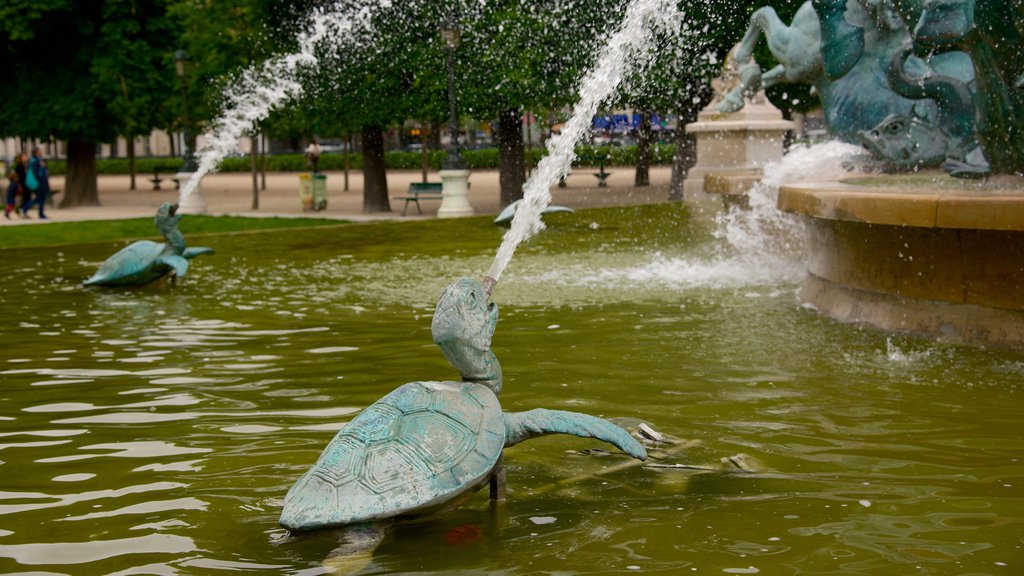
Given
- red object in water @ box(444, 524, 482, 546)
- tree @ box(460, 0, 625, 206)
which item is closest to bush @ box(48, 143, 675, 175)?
tree @ box(460, 0, 625, 206)

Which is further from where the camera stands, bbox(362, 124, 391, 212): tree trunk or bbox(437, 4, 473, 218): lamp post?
bbox(362, 124, 391, 212): tree trunk

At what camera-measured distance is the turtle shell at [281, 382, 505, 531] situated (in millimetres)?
4500

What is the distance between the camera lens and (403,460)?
4.67 metres

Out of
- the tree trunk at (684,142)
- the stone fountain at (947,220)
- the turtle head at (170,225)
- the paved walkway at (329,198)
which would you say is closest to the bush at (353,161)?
the paved walkway at (329,198)

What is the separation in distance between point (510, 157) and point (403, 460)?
74.9ft

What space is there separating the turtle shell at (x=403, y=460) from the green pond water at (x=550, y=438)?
0.20 m

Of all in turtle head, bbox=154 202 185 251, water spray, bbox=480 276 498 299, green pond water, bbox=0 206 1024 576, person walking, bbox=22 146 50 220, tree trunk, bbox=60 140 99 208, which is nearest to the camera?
green pond water, bbox=0 206 1024 576

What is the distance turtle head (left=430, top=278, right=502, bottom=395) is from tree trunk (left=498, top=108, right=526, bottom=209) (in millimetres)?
21105

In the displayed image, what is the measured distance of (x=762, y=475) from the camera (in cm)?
555

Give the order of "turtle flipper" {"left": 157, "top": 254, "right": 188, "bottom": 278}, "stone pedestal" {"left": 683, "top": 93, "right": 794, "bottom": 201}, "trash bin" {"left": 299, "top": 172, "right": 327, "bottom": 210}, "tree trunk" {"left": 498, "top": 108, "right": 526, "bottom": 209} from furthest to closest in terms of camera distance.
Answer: "trash bin" {"left": 299, "top": 172, "right": 327, "bottom": 210}, "tree trunk" {"left": 498, "top": 108, "right": 526, "bottom": 209}, "stone pedestal" {"left": 683, "top": 93, "right": 794, "bottom": 201}, "turtle flipper" {"left": 157, "top": 254, "right": 188, "bottom": 278}

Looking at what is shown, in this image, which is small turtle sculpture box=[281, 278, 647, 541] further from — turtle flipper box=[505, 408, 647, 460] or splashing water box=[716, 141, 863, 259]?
splashing water box=[716, 141, 863, 259]

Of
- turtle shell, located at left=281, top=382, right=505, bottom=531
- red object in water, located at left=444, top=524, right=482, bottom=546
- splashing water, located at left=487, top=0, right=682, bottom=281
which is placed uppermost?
splashing water, located at left=487, top=0, right=682, bottom=281

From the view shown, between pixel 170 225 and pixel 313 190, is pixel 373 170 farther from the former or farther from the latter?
pixel 170 225

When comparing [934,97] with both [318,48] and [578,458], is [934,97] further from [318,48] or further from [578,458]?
[318,48]
